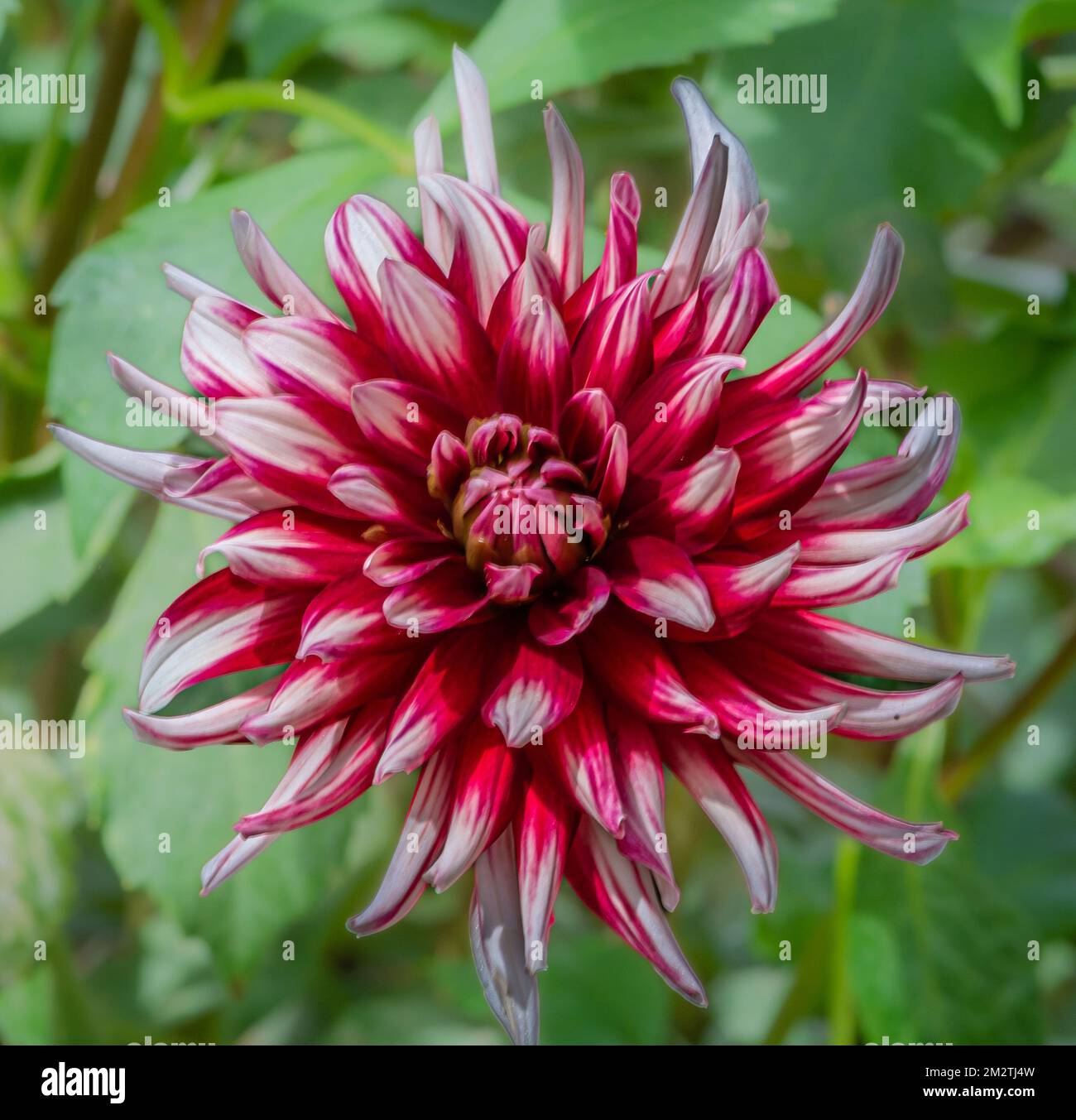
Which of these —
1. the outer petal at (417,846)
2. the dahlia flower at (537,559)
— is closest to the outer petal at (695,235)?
the dahlia flower at (537,559)

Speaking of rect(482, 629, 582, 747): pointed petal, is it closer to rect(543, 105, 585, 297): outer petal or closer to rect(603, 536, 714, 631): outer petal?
rect(603, 536, 714, 631): outer petal

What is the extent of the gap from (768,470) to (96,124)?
2.03 feet

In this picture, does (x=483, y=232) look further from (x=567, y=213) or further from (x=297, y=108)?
(x=297, y=108)

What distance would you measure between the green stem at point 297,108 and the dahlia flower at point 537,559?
235 millimetres

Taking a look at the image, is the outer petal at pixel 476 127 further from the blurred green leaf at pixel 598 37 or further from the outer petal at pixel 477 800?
the outer petal at pixel 477 800

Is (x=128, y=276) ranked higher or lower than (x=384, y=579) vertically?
higher

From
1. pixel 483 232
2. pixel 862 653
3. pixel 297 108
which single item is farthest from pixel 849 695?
pixel 297 108

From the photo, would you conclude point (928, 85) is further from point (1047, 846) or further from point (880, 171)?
point (1047, 846)

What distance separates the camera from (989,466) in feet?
2.82

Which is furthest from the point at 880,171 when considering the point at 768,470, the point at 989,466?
the point at 768,470

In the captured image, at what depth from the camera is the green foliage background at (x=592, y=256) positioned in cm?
67

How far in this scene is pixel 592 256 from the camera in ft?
2.06

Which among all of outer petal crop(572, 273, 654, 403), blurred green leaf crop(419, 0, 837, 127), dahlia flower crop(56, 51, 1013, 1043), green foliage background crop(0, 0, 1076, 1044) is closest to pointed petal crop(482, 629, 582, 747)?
dahlia flower crop(56, 51, 1013, 1043)

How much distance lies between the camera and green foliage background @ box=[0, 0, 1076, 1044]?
665 millimetres
